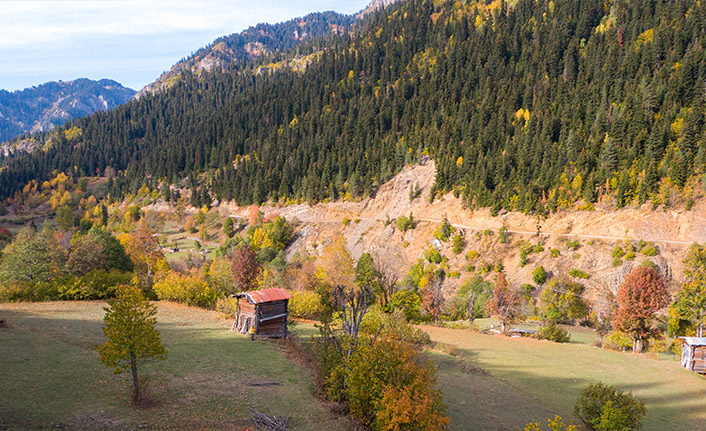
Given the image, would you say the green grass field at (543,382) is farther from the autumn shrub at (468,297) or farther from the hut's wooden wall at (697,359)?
the autumn shrub at (468,297)

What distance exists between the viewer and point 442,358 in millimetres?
32625

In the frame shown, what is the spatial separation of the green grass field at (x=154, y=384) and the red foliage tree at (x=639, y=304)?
119ft

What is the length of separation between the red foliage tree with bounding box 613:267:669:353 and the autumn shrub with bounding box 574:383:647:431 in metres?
22.9

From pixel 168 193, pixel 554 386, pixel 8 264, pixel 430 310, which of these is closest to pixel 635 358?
pixel 554 386

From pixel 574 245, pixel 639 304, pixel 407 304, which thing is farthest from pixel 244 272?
pixel 574 245

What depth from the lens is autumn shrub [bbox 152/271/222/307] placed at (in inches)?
1837

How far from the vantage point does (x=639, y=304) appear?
40938 millimetres

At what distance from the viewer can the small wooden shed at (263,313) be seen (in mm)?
32781

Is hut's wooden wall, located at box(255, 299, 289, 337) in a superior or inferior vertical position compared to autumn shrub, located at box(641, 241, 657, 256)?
inferior

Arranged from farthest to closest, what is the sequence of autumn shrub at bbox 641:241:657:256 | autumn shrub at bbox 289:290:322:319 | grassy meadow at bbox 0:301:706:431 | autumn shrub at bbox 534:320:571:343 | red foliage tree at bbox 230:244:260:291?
autumn shrub at bbox 641:241:657:256 → red foliage tree at bbox 230:244:260:291 → autumn shrub at bbox 289:290:322:319 → autumn shrub at bbox 534:320:571:343 → grassy meadow at bbox 0:301:706:431

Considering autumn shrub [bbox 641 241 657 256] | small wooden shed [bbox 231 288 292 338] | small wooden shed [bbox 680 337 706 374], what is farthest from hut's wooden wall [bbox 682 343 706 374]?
small wooden shed [bbox 231 288 292 338]

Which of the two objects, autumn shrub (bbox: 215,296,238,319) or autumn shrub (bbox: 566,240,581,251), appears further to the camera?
autumn shrub (bbox: 566,240,581,251)

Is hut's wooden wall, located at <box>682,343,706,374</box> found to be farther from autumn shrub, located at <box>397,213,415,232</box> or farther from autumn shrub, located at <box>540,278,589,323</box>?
autumn shrub, located at <box>397,213,415,232</box>

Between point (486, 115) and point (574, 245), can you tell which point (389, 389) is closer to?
point (574, 245)
